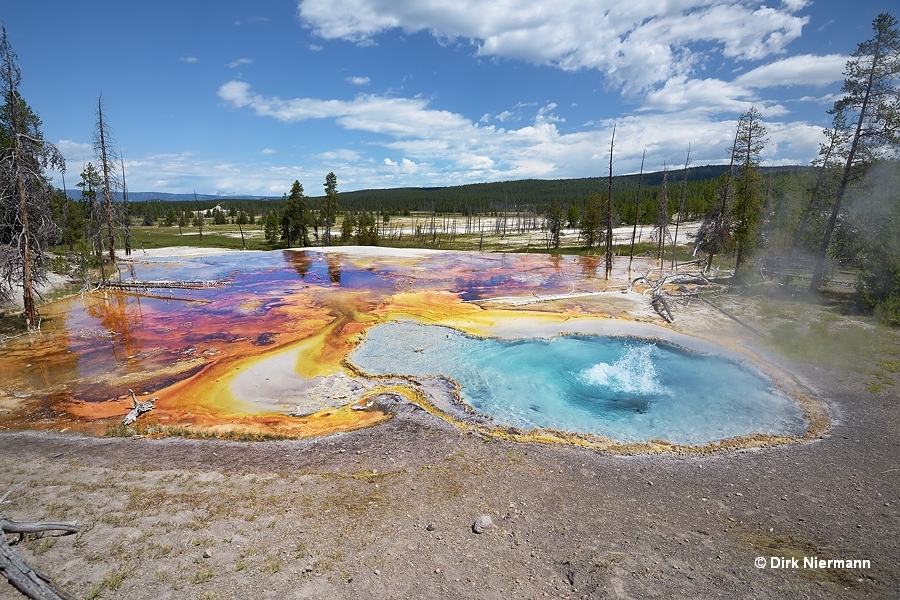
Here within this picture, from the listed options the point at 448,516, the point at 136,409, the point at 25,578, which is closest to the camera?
the point at 25,578

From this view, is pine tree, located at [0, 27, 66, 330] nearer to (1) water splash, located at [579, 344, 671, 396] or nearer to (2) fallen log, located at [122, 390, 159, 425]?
(2) fallen log, located at [122, 390, 159, 425]

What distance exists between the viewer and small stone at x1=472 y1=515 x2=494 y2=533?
7.09 meters

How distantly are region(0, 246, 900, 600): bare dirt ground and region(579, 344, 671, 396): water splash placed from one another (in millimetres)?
4464

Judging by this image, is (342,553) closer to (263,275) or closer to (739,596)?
(739,596)

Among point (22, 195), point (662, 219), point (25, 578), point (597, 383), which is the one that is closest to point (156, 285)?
point (22, 195)

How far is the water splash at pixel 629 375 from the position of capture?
1422 cm

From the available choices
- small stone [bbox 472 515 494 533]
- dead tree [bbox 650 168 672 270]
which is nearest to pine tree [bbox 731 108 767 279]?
dead tree [bbox 650 168 672 270]

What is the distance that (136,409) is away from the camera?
1155 centimetres

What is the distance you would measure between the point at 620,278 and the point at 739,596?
29911 mm

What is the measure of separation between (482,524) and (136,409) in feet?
33.1

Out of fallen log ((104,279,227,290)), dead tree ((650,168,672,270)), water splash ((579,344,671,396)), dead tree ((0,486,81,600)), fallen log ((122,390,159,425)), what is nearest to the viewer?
dead tree ((0,486,81,600))

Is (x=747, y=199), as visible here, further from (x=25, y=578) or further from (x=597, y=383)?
(x=25, y=578)

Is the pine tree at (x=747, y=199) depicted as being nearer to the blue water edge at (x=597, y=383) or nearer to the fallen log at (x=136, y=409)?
the blue water edge at (x=597, y=383)

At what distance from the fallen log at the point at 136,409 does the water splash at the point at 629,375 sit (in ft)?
44.1
